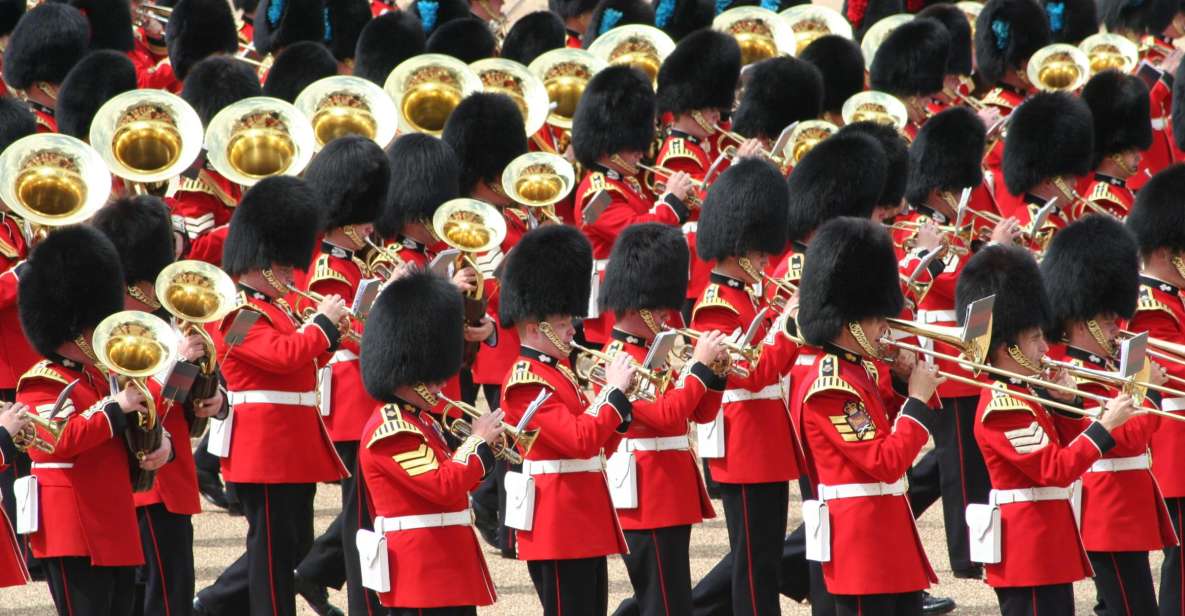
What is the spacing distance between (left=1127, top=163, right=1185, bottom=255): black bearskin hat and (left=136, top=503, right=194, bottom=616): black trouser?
2663mm

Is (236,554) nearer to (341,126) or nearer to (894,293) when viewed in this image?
(341,126)

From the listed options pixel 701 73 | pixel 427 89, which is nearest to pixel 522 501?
pixel 427 89

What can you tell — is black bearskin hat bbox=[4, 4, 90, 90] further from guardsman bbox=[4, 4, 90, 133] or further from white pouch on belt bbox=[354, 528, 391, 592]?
white pouch on belt bbox=[354, 528, 391, 592]

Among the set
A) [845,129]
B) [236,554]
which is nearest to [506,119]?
[845,129]

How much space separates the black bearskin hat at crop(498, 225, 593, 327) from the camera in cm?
548

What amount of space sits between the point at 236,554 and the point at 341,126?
4.78 feet

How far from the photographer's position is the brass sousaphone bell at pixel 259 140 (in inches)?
270

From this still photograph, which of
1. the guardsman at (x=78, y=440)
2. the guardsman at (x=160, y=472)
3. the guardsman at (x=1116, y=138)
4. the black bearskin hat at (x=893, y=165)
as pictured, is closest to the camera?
the guardsman at (x=78, y=440)

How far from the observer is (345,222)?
6.34 metres

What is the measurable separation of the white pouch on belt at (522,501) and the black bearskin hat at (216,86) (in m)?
2.78

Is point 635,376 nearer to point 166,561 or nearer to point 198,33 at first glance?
point 166,561

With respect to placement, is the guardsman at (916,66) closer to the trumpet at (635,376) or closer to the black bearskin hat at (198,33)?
the black bearskin hat at (198,33)

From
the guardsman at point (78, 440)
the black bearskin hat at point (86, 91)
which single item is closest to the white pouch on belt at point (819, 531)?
the guardsman at point (78, 440)

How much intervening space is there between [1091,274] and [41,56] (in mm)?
4179
